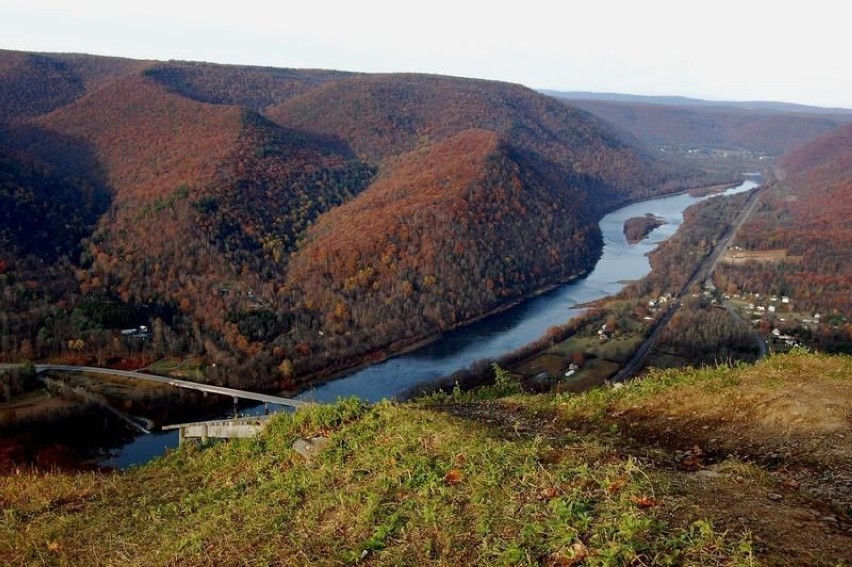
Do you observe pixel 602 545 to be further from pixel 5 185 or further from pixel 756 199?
pixel 756 199

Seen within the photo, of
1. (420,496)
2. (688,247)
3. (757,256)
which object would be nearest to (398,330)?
(420,496)

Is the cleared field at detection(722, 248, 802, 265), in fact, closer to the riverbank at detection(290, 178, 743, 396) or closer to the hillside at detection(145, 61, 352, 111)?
the riverbank at detection(290, 178, 743, 396)

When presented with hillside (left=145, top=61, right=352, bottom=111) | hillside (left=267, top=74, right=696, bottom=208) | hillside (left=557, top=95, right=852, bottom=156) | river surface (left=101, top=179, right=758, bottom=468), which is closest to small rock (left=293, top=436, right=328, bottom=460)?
river surface (left=101, top=179, right=758, bottom=468)

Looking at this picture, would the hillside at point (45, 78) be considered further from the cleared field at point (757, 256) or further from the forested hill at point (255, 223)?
the cleared field at point (757, 256)

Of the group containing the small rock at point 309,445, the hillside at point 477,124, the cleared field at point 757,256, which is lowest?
the cleared field at point 757,256

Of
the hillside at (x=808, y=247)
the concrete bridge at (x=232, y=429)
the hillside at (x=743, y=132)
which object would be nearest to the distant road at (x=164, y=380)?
the concrete bridge at (x=232, y=429)

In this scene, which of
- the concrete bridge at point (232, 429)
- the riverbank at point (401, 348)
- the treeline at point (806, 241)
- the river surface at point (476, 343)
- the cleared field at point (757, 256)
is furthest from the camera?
the cleared field at point (757, 256)

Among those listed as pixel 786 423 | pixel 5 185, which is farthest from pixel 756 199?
pixel 786 423

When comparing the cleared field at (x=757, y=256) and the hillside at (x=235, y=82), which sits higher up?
the hillside at (x=235, y=82)
